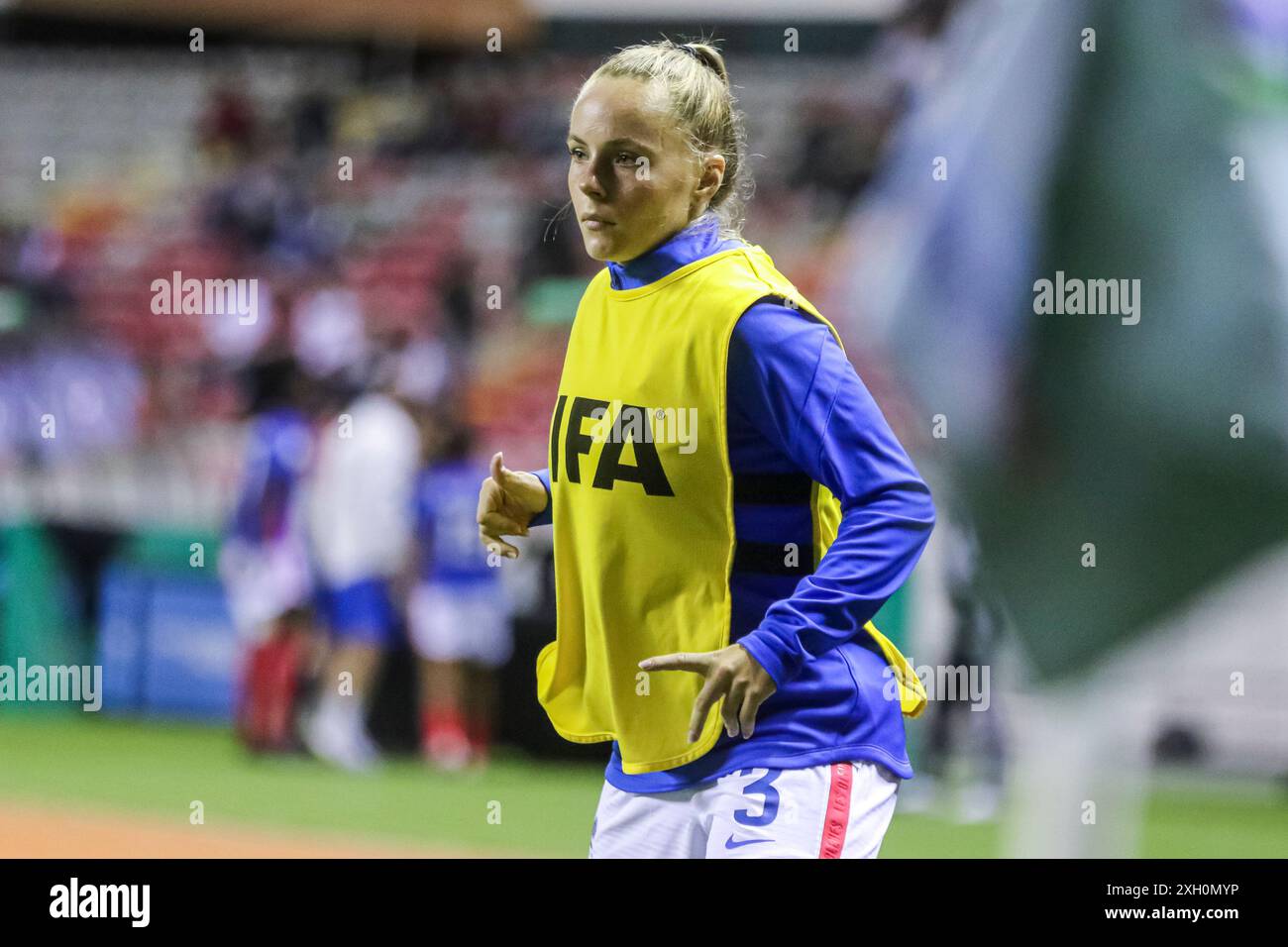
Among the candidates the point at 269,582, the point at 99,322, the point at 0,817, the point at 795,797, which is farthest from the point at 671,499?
the point at 99,322

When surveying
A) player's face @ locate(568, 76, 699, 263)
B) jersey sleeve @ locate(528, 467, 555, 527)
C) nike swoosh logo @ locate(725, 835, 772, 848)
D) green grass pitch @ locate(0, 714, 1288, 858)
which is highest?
player's face @ locate(568, 76, 699, 263)

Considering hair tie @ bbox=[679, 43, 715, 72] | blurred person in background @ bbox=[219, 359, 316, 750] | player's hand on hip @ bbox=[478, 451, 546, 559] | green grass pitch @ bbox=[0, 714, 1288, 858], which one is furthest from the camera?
blurred person in background @ bbox=[219, 359, 316, 750]

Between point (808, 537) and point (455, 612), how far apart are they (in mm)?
5197

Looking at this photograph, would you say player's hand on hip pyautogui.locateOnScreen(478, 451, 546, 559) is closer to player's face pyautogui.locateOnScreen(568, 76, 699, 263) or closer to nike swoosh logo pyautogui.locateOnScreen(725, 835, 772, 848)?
player's face pyautogui.locateOnScreen(568, 76, 699, 263)

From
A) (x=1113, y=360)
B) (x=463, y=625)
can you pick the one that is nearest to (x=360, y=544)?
(x=463, y=625)

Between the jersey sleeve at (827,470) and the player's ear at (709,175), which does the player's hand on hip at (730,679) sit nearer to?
the jersey sleeve at (827,470)

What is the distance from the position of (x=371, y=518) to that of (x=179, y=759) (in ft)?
4.82

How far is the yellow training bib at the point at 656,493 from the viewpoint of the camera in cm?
223

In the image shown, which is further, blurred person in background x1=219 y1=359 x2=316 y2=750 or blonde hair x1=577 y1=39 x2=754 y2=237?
blurred person in background x1=219 y1=359 x2=316 y2=750

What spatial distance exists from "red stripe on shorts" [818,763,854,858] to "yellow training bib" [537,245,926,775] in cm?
18

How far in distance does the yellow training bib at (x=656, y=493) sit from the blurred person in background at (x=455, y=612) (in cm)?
489

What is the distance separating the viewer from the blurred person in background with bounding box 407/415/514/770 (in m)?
7.30

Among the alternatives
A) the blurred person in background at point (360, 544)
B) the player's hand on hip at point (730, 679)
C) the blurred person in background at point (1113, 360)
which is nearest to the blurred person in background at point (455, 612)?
the blurred person in background at point (360, 544)

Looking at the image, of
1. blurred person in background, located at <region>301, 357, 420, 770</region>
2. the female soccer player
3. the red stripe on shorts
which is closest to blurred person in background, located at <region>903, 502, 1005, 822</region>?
blurred person in background, located at <region>301, 357, 420, 770</region>
